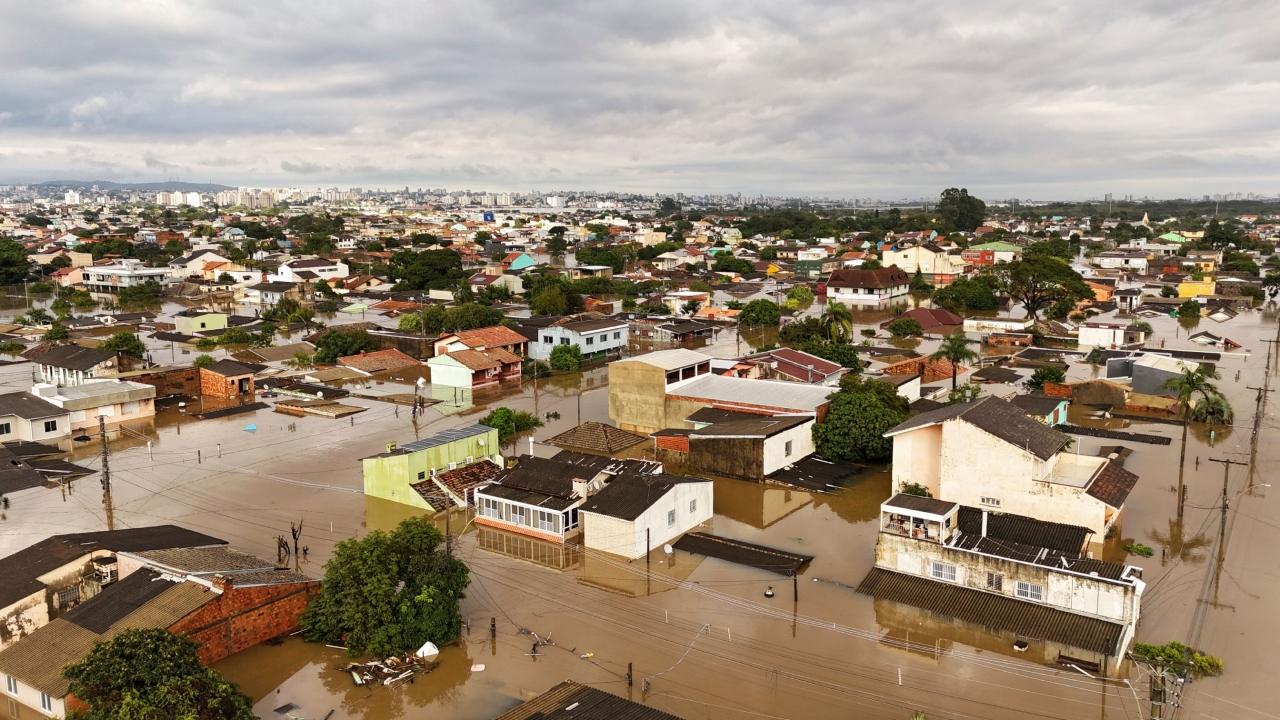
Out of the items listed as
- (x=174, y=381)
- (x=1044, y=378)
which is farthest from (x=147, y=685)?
(x=1044, y=378)

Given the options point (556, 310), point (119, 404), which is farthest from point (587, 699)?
point (556, 310)

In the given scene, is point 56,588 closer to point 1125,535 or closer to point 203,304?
point 1125,535

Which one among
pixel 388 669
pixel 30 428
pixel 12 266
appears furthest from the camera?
pixel 12 266

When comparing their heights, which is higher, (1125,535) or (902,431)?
(902,431)

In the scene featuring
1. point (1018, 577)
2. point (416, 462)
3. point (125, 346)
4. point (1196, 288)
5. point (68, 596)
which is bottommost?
point (68, 596)

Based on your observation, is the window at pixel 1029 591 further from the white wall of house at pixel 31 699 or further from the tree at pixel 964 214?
the tree at pixel 964 214

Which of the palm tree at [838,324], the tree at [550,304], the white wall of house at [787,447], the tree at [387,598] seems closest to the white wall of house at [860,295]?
the tree at [550,304]

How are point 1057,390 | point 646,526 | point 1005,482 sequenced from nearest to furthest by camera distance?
point 646,526 → point 1005,482 → point 1057,390

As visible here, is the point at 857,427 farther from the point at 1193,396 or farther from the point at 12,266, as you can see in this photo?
the point at 12,266
